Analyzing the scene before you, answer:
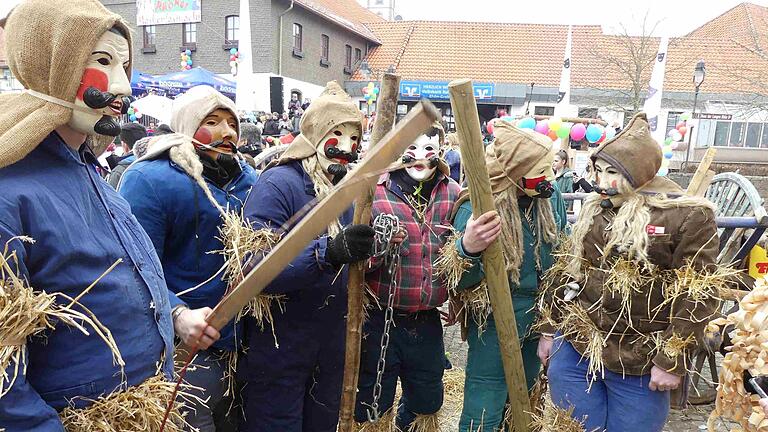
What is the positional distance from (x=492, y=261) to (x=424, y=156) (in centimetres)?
80

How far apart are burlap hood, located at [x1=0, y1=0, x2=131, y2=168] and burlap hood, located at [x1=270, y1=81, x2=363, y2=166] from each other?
1123mm

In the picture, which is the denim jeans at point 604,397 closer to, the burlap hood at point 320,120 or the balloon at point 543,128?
the burlap hood at point 320,120

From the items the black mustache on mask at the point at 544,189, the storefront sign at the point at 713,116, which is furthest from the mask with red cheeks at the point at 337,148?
the storefront sign at the point at 713,116

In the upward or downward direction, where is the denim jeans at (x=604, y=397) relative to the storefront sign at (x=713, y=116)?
downward

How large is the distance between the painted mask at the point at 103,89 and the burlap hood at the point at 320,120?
95cm

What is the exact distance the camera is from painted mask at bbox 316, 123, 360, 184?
2516 mm

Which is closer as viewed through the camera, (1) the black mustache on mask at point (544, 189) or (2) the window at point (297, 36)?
(1) the black mustache on mask at point (544, 189)

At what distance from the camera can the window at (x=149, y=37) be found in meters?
24.4

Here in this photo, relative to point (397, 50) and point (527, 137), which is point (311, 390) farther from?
point (397, 50)

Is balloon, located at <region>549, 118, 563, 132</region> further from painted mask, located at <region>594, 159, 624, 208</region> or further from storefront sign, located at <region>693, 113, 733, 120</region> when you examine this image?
storefront sign, located at <region>693, 113, 733, 120</region>

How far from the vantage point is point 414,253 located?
Answer: 113 inches

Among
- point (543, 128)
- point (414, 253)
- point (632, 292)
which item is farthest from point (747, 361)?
point (543, 128)

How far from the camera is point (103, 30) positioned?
1604mm

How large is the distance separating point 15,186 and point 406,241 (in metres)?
1.87
